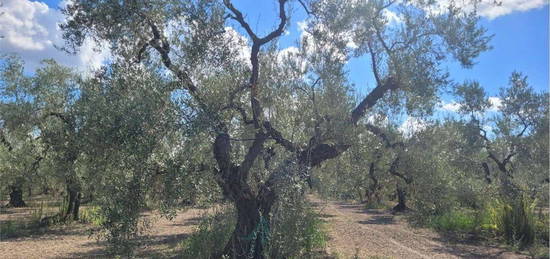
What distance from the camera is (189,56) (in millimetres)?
7895

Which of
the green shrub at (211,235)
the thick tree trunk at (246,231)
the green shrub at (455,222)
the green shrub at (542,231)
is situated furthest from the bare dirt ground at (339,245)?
the green shrub at (542,231)

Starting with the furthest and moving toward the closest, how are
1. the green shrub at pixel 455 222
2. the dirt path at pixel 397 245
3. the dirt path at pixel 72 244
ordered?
1. the green shrub at pixel 455 222
2. the dirt path at pixel 72 244
3. the dirt path at pixel 397 245

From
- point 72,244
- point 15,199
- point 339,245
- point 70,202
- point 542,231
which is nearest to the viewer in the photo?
point 339,245

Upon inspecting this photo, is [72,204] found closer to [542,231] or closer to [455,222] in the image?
[455,222]

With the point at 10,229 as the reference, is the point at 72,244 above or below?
below

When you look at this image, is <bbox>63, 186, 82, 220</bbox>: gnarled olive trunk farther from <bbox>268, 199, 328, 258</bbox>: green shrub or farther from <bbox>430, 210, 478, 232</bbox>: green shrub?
<bbox>430, 210, 478, 232</bbox>: green shrub

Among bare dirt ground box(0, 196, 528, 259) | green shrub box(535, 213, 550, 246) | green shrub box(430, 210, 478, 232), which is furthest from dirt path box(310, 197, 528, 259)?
green shrub box(535, 213, 550, 246)

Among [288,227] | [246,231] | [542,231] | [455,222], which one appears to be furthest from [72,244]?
[542,231]

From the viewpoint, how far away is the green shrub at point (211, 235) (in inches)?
353

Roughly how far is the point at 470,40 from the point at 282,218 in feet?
18.2

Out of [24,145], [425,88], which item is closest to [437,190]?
[425,88]

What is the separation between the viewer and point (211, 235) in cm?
927

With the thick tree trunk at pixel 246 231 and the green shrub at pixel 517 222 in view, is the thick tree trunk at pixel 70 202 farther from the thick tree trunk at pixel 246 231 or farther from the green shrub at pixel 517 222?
the green shrub at pixel 517 222

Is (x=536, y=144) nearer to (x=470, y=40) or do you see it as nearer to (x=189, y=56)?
(x=470, y=40)
